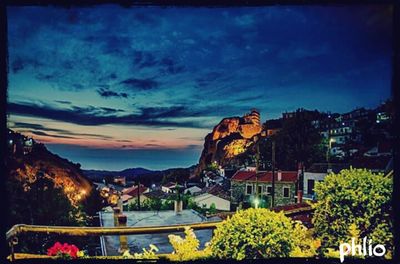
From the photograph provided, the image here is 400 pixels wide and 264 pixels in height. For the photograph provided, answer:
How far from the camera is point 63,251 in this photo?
12.4 ft

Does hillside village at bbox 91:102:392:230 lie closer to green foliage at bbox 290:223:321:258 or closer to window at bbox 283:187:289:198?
window at bbox 283:187:289:198

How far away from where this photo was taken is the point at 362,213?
386cm

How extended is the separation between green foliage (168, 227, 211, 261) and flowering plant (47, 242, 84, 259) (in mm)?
871

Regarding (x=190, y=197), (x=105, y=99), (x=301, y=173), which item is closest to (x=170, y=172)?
(x=190, y=197)

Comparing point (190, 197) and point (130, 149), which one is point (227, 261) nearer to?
point (190, 197)

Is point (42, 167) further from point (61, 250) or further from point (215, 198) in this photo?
point (215, 198)

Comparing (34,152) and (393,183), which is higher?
(34,152)

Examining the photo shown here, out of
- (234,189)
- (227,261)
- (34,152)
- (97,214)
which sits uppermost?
(34,152)

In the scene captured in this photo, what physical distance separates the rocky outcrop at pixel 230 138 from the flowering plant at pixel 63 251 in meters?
1.47

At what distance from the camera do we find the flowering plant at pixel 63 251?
3768 millimetres

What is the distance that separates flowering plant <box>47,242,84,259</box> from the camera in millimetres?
3768

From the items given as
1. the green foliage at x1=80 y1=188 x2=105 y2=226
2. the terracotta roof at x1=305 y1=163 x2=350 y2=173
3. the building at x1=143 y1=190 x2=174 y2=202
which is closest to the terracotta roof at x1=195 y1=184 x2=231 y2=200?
the building at x1=143 y1=190 x2=174 y2=202

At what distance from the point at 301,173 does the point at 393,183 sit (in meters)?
0.83

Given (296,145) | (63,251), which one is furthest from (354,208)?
(63,251)
